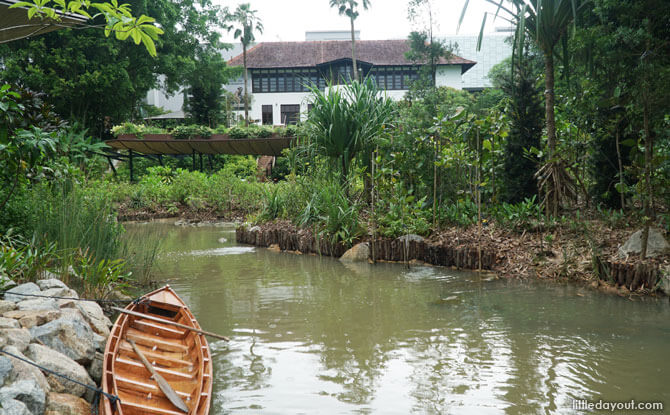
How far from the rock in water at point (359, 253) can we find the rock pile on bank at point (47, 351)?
521cm

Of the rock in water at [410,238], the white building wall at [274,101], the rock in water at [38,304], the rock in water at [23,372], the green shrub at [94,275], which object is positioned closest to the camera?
the rock in water at [23,372]

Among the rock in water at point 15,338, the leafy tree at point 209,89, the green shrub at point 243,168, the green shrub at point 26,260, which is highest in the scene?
the leafy tree at point 209,89

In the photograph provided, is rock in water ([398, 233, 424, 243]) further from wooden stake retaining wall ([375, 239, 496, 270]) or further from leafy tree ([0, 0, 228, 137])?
leafy tree ([0, 0, 228, 137])

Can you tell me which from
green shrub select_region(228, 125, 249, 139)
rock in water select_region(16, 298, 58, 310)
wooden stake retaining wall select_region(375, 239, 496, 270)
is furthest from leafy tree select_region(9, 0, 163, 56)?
green shrub select_region(228, 125, 249, 139)

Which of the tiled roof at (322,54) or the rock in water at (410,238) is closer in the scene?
the rock in water at (410,238)

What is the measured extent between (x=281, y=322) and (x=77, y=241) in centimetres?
243

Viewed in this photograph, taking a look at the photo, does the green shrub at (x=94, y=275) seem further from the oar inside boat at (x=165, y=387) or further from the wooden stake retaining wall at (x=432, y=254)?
the wooden stake retaining wall at (x=432, y=254)

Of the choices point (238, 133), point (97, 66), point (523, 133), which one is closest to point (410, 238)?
point (523, 133)

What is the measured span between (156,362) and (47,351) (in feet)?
2.50

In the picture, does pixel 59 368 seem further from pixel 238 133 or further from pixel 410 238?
pixel 238 133

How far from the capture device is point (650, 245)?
243 inches

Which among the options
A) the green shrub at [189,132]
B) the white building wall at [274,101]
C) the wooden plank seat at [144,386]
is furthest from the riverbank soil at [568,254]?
the white building wall at [274,101]

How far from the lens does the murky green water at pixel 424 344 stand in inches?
138

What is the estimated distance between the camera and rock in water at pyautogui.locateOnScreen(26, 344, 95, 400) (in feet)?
9.88
